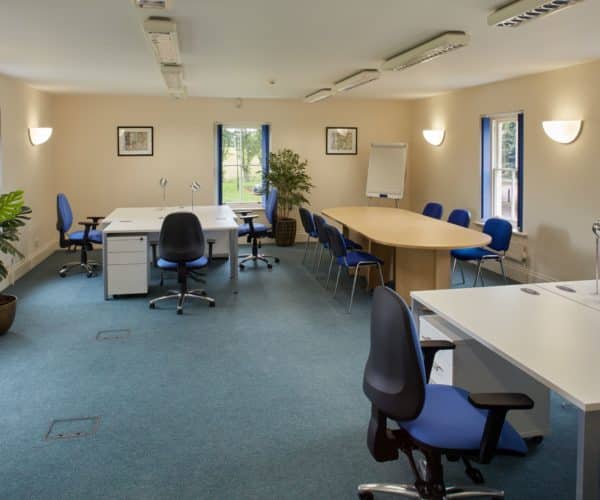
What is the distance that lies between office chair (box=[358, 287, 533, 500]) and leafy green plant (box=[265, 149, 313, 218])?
6.62m

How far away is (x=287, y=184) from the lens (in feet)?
28.3

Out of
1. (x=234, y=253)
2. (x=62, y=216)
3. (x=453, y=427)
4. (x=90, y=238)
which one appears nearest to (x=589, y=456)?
(x=453, y=427)

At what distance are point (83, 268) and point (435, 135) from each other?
5368 mm

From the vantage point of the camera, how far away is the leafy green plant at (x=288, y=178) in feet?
28.2

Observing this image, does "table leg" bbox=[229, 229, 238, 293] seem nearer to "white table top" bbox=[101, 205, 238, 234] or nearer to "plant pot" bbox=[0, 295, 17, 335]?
"white table top" bbox=[101, 205, 238, 234]

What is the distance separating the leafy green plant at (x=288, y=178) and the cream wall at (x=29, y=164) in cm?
325

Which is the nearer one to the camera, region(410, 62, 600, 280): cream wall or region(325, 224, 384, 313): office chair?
Result: region(325, 224, 384, 313): office chair

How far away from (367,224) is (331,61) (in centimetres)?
170

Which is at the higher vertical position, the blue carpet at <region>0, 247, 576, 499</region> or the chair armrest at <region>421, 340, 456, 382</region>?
the chair armrest at <region>421, 340, 456, 382</region>

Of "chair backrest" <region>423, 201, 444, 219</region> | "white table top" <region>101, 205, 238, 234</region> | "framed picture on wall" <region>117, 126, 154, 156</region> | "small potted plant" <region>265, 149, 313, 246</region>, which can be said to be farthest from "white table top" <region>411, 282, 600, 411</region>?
"framed picture on wall" <region>117, 126, 154, 156</region>

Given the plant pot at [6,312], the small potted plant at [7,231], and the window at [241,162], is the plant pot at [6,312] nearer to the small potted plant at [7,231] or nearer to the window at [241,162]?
the small potted plant at [7,231]

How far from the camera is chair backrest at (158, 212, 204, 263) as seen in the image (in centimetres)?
503

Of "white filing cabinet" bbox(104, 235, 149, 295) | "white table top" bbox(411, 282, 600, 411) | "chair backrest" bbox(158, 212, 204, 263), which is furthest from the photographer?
"white filing cabinet" bbox(104, 235, 149, 295)

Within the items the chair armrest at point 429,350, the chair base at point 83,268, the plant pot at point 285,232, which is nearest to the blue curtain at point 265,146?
the plant pot at point 285,232
